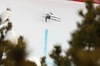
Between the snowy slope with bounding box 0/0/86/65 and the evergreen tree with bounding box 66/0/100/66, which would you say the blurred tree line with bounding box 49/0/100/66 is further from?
the snowy slope with bounding box 0/0/86/65

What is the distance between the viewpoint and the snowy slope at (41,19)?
3.97m

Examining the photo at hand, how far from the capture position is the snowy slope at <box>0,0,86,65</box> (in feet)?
13.0

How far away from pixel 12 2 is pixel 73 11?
159 centimetres

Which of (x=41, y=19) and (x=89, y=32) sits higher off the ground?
(x=41, y=19)

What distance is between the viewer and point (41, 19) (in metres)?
4.23

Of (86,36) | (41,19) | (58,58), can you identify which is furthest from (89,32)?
(41,19)

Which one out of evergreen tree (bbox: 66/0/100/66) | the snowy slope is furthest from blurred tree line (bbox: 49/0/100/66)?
the snowy slope

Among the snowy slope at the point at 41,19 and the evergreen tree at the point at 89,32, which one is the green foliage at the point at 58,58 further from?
the snowy slope at the point at 41,19

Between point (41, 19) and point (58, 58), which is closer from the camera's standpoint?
point (58, 58)

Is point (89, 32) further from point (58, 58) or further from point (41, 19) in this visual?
point (41, 19)

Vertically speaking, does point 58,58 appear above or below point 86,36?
below

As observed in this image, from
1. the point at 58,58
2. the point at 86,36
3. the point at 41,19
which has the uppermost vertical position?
the point at 41,19

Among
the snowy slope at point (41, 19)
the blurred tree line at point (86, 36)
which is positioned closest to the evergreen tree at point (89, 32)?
the blurred tree line at point (86, 36)

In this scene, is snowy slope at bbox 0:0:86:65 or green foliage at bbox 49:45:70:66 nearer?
green foliage at bbox 49:45:70:66
